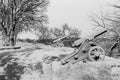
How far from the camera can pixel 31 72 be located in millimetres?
5602

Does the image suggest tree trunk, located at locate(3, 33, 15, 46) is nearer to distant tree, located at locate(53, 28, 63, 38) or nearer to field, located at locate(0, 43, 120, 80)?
field, located at locate(0, 43, 120, 80)

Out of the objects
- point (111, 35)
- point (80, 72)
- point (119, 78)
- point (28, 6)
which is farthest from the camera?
point (111, 35)

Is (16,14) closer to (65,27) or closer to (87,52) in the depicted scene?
(87,52)

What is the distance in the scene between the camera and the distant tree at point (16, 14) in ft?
50.0

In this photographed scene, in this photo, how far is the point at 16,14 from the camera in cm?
1595

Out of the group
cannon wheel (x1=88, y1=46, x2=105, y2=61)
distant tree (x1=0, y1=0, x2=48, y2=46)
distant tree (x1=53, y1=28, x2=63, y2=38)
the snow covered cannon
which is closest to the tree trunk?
distant tree (x1=0, y1=0, x2=48, y2=46)

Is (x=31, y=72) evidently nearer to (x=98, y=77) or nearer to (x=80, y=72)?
(x=80, y=72)

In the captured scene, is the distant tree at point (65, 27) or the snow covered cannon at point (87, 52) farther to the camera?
the distant tree at point (65, 27)

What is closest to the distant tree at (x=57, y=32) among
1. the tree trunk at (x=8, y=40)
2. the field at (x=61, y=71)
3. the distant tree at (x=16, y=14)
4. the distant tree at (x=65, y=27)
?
the distant tree at (x=65, y=27)

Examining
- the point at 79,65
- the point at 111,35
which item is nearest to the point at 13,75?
the point at 79,65

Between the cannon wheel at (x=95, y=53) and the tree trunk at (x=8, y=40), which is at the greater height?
the cannon wheel at (x=95, y=53)

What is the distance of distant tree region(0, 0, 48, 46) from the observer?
15242 mm

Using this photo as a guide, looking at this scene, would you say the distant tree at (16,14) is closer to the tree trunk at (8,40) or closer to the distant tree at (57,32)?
the tree trunk at (8,40)

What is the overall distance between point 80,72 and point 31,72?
80.3 inches
